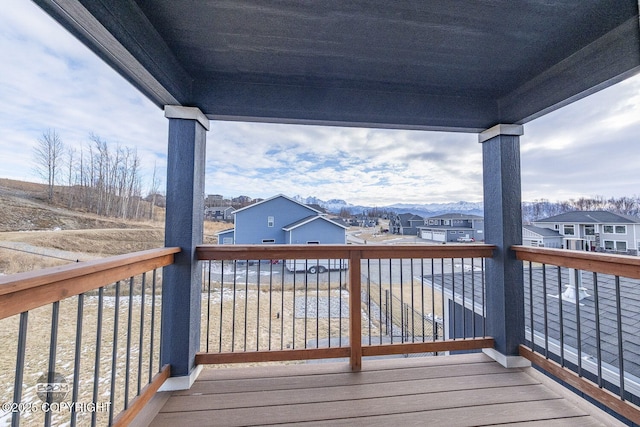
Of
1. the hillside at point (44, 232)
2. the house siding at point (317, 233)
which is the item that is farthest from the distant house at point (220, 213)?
the hillside at point (44, 232)

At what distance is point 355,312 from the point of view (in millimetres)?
2389

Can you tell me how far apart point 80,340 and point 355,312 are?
1817 mm

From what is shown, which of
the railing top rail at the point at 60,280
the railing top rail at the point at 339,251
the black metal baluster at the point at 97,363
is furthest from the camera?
the railing top rail at the point at 339,251

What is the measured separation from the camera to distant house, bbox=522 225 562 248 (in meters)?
2.33

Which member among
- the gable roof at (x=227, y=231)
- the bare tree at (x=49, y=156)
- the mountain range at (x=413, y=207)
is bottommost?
the gable roof at (x=227, y=231)

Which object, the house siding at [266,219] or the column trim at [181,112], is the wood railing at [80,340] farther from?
the column trim at [181,112]

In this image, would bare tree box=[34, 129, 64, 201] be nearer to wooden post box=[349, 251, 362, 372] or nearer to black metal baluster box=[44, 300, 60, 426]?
black metal baluster box=[44, 300, 60, 426]

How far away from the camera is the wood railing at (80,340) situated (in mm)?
1015

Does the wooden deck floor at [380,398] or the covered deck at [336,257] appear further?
the wooden deck floor at [380,398]

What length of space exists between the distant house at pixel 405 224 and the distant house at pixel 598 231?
111 centimetres

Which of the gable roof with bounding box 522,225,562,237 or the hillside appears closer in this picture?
the hillside

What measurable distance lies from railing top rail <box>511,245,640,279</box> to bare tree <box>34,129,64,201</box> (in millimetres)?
3087

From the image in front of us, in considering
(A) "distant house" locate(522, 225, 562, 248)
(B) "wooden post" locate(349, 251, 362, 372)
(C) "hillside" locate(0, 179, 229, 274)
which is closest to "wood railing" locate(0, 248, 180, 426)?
(C) "hillside" locate(0, 179, 229, 274)

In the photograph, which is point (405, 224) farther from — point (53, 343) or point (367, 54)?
point (53, 343)
